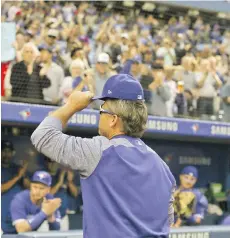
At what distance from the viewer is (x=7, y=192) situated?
30.9 ft

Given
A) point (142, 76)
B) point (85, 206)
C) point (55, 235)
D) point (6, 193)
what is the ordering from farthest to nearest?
1. point (142, 76)
2. point (6, 193)
3. point (55, 235)
4. point (85, 206)

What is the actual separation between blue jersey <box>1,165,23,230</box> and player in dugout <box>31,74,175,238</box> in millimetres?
6366

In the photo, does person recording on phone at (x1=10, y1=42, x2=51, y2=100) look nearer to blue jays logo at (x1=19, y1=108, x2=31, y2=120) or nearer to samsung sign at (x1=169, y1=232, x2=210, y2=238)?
blue jays logo at (x1=19, y1=108, x2=31, y2=120)

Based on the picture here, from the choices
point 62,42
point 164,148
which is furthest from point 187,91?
point 62,42

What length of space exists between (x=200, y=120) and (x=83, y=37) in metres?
2.69

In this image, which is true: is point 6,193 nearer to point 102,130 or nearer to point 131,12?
point 131,12

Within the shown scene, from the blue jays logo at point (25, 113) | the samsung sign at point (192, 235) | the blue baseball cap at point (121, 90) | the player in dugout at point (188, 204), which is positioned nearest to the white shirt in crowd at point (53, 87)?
the blue jays logo at point (25, 113)

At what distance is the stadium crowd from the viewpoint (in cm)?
905

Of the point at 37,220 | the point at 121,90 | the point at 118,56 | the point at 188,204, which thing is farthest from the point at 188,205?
the point at 121,90

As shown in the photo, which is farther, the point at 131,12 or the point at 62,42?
the point at 131,12

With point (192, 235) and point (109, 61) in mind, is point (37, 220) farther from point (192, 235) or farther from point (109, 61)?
point (109, 61)

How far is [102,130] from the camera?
116 inches

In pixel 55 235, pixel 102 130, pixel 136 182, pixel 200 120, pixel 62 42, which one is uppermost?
pixel 62 42

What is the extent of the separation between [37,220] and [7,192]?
3.08m
